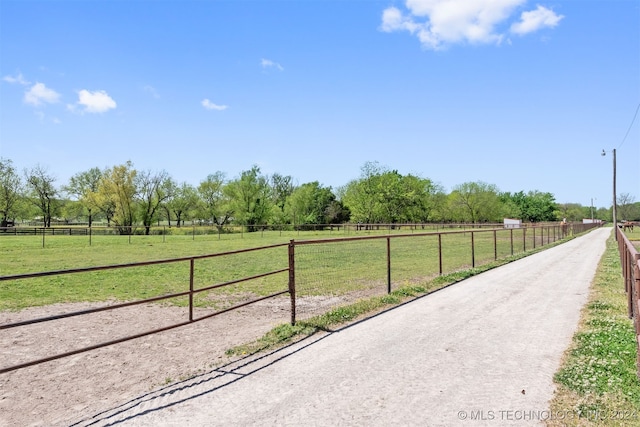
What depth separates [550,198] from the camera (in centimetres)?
12150

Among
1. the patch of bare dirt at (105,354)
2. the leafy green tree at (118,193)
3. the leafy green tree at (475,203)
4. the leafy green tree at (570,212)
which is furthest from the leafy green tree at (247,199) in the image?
the leafy green tree at (570,212)

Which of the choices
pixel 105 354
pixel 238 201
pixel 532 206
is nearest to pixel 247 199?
pixel 238 201

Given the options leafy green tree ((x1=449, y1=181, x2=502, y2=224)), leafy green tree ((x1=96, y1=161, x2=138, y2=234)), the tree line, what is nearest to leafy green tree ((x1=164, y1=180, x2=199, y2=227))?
the tree line

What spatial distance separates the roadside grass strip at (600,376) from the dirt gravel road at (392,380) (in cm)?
15

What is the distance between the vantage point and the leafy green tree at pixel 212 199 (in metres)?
70.2

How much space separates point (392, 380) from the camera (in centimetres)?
402

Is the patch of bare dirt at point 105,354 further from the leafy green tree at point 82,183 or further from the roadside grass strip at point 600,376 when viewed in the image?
the leafy green tree at point 82,183

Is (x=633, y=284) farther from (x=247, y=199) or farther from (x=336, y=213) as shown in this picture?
(x=336, y=213)

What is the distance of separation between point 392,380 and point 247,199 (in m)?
62.4

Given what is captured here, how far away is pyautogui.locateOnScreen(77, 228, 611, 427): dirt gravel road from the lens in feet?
10.9

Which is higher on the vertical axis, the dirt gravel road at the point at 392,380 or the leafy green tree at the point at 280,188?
the leafy green tree at the point at 280,188

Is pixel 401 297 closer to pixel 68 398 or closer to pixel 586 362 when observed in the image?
pixel 586 362

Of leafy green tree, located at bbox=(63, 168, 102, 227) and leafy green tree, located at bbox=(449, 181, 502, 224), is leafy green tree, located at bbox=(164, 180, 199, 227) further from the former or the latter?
leafy green tree, located at bbox=(449, 181, 502, 224)

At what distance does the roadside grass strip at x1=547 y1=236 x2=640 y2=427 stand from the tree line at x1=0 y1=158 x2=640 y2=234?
1980 inches
